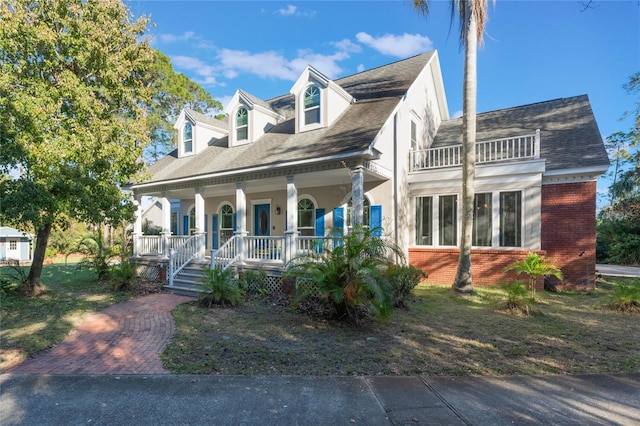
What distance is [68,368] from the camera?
4.67m

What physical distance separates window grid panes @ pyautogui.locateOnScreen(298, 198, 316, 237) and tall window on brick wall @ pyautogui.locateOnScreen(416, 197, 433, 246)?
4.02 metres

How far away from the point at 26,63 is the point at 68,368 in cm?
801

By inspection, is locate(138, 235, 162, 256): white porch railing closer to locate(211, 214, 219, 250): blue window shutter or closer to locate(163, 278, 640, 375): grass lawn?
locate(211, 214, 219, 250): blue window shutter

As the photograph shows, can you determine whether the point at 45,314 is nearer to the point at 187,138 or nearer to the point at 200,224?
the point at 200,224

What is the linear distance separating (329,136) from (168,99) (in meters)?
20.2

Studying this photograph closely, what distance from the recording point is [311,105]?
11766 mm

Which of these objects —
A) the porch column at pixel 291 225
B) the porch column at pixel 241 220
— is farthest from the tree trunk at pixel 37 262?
the porch column at pixel 291 225

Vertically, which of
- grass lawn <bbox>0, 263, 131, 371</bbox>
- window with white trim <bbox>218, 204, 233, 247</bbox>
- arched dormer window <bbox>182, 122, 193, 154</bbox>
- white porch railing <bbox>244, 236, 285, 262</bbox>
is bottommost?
grass lawn <bbox>0, 263, 131, 371</bbox>

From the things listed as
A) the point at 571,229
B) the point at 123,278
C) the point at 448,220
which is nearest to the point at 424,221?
the point at 448,220

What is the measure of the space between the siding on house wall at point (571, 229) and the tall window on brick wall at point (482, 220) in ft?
5.24

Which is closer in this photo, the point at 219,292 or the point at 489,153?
the point at 219,292

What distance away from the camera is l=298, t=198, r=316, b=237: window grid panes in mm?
13117

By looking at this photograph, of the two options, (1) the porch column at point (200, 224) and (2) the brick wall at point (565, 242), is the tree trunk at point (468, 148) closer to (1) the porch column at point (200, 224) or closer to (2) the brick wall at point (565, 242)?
(2) the brick wall at point (565, 242)

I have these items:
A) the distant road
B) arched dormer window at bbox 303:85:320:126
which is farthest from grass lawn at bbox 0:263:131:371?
the distant road
